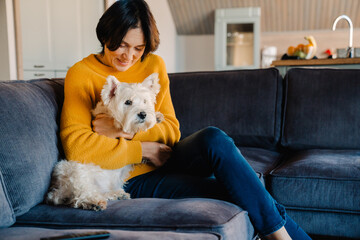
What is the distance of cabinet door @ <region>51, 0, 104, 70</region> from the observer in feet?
14.3

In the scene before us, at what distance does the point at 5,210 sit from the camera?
1.08 m

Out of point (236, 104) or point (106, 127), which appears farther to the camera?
point (236, 104)

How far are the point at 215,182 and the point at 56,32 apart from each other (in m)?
3.55

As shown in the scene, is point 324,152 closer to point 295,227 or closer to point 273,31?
point 295,227

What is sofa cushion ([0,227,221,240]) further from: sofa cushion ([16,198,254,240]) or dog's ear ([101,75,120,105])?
dog's ear ([101,75,120,105])

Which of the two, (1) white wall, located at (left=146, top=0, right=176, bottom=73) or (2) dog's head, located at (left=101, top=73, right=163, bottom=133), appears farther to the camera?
(1) white wall, located at (left=146, top=0, right=176, bottom=73)

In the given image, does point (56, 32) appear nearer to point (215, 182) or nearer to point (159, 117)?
point (159, 117)

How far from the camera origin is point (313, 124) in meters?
2.23

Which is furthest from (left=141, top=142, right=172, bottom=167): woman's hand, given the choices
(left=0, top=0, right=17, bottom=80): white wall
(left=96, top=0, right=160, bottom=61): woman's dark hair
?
(left=0, top=0, right=17, bottom=80): white wall

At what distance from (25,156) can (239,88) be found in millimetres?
1497

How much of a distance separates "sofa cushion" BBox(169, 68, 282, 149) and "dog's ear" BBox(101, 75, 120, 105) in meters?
0.96

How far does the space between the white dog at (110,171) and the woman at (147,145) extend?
4 centimetres

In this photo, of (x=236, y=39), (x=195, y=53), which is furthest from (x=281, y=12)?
(x=195, y=53)

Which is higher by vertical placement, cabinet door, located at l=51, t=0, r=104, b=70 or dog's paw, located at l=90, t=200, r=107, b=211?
cabinet door, located at l=51, t=0, r=104, b=70
